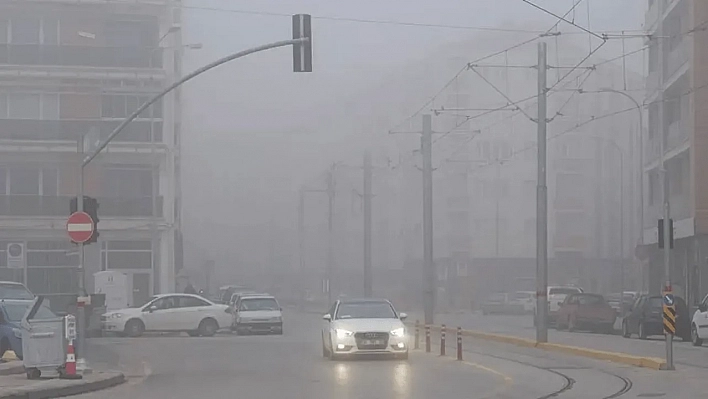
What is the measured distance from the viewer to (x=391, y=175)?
268 ft

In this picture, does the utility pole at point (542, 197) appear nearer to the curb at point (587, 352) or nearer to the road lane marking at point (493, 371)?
the curb at point (587, 352)

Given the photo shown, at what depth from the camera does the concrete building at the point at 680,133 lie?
156 ft

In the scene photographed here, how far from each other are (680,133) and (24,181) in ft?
94.9

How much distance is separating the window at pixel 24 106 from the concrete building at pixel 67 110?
0.05 m

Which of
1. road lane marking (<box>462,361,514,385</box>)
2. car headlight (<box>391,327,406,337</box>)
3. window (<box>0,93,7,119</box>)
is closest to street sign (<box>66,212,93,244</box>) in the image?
car headlight (<box>391,327,406,337</box>)

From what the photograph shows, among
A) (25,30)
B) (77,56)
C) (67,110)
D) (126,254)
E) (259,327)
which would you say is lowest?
(259,327)

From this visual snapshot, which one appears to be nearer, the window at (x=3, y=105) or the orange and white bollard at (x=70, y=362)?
the orange and white bollard at (x=70, y=362)

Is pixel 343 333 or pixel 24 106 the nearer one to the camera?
pixel 343 333

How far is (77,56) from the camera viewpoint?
55.4m

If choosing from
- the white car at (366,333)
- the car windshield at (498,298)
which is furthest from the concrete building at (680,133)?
the white car at (366,333)

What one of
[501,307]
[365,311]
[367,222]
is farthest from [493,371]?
[501,307]

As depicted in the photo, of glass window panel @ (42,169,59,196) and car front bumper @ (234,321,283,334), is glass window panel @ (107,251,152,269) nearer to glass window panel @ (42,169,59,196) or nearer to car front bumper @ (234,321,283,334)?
glass window panel @ (42,169,59,196)

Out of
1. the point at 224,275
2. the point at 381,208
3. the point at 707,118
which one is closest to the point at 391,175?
the point at 381,208

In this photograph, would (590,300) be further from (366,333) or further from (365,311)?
(366,333)
